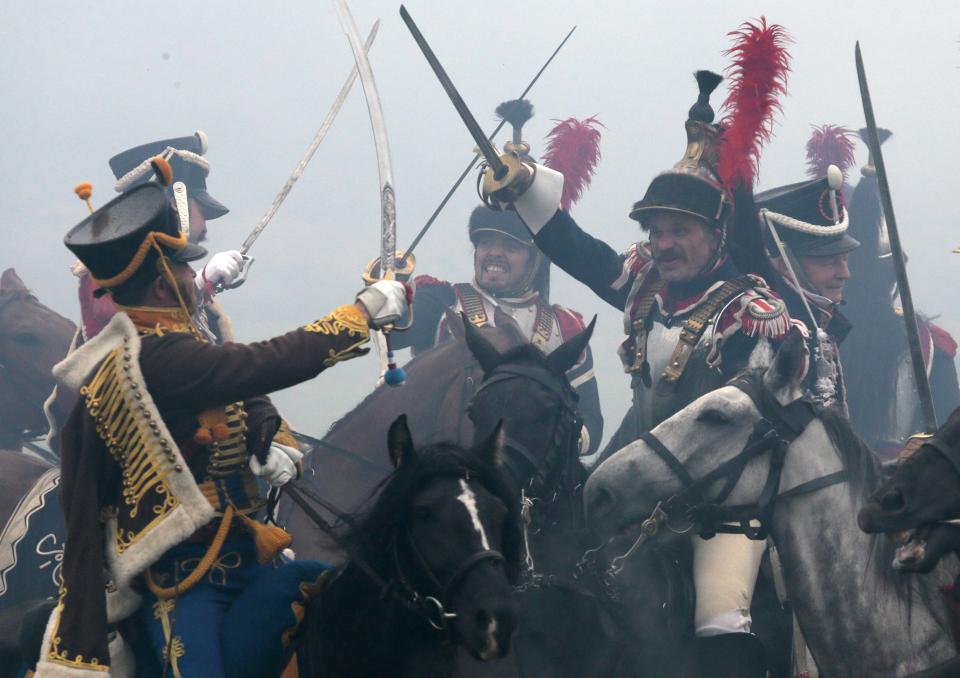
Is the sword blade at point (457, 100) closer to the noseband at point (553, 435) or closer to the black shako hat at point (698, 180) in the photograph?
the black shako hat at point (698, 180)

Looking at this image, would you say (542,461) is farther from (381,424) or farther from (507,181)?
(381,424)

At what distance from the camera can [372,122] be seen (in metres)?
8.09

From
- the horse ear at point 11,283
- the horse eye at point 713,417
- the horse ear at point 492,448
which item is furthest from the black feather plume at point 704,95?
the horse ear at point 11,283

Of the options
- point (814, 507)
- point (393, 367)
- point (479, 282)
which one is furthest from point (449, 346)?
point (393, 367)

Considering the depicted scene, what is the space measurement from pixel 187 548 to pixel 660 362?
14.9 feet

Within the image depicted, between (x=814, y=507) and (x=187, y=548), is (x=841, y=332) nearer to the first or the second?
(x=814, y=507)

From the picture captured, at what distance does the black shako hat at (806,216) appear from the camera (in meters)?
9.50

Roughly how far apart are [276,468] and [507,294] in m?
8.93

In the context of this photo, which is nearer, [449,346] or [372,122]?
[372,122]

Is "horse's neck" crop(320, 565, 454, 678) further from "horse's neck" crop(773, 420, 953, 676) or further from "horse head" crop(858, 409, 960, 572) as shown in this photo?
"horse's neck" crop(773, 420, 953, 676)

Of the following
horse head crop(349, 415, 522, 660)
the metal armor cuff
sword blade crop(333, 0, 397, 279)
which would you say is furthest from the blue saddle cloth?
horse head crop(349, 415, 522, 660)

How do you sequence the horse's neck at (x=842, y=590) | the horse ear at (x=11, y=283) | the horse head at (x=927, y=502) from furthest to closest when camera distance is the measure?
the horse ear at (x=11, y=283)
the horse's neck at (x=842, y=590)
the horse head at (x=927, y=502)

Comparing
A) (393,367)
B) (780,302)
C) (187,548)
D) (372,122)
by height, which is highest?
(372,122)

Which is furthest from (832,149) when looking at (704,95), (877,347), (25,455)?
(25,455)
